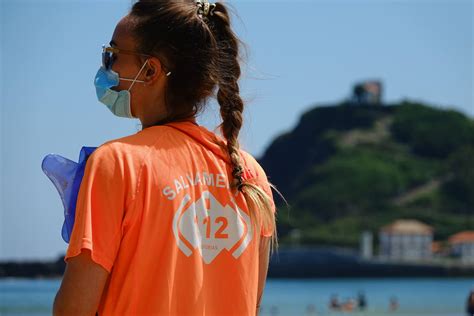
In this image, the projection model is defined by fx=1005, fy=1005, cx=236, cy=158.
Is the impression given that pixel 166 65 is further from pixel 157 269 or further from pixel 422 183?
pixel 422 183

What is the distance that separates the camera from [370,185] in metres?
127

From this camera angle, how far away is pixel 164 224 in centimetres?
170

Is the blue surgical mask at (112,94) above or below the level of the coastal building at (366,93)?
above

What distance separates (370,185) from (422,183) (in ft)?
24.9

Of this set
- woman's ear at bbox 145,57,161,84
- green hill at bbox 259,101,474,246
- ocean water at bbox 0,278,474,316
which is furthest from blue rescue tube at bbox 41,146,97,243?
green hill at bbox 259,101,474,246

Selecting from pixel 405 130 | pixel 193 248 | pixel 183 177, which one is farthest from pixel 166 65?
pixel 405 130

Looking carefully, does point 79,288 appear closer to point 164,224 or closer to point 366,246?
point 164,224

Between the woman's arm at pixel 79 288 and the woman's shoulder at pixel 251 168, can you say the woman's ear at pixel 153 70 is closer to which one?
the woman's shoulder at pixel 251 168

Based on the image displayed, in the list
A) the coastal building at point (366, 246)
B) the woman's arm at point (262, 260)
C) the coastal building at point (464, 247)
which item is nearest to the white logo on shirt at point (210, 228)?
the woman's arm at point (262, 260)

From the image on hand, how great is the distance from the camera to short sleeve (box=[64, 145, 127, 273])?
5.35ft

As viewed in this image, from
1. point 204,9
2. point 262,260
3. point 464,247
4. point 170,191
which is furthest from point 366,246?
point 170,191

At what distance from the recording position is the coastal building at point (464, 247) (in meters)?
111

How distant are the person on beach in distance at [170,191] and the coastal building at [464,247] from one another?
359 feet

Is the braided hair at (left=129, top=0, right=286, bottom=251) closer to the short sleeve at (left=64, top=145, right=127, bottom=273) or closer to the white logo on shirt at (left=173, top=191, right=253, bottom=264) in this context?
the white logo on shirt at (left=173, top=191, right=253, bottom=264)
